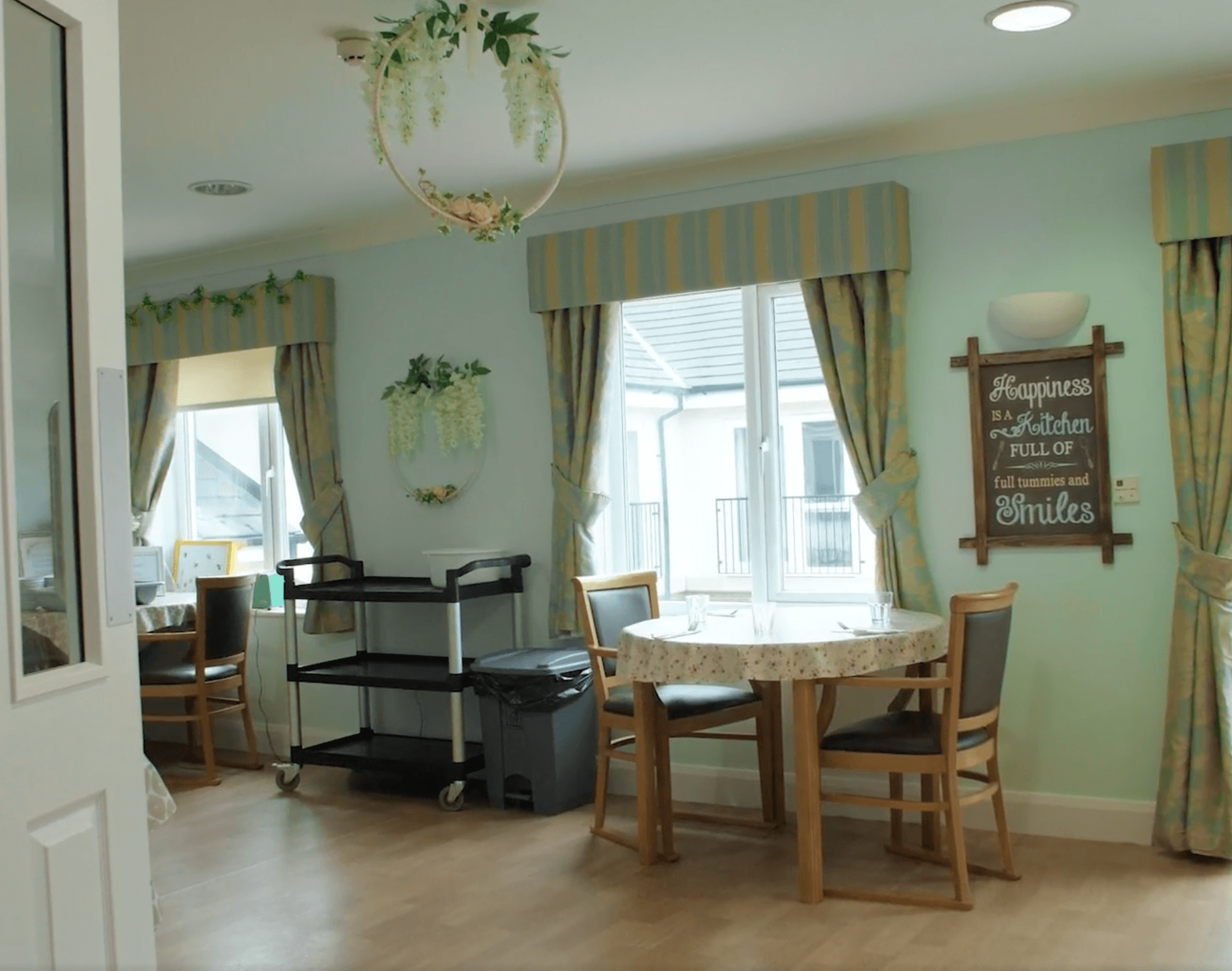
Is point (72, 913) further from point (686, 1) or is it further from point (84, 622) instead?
point (686, 1)

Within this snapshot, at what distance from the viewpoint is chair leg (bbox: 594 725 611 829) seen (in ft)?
14.3

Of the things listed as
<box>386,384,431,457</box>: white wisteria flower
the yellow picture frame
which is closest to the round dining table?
<box>386,384,431,457</box>: white wisteria flower

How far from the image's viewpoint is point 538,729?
4707mm

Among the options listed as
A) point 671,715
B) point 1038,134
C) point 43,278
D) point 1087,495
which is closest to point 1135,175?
point 1038,134

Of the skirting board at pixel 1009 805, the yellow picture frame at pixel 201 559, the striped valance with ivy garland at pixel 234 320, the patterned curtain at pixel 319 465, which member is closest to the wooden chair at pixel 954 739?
the skirting board at pixel 1009 805

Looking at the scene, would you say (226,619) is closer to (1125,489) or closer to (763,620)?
(763,620)

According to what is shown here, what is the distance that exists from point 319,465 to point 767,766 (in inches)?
104

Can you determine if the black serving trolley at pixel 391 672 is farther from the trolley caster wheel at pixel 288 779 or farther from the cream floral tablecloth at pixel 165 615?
the cream floral tablecloth at pixel 165 615

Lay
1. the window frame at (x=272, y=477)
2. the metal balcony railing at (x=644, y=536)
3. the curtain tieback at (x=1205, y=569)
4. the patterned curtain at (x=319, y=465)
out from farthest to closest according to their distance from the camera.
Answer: the window frame at (x=272, y=477) → the patterned curtain at (x=319, y=465) → the metal balcony railing at (x=644, y=536) → the curtain tieback at (x=1205, y=569)

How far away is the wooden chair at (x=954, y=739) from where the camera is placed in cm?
352

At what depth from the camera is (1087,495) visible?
4.18 meters

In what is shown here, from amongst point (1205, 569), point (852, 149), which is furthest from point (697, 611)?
point (852, 149)

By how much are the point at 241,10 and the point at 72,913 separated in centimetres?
230

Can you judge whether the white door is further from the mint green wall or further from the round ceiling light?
the mint green wall
